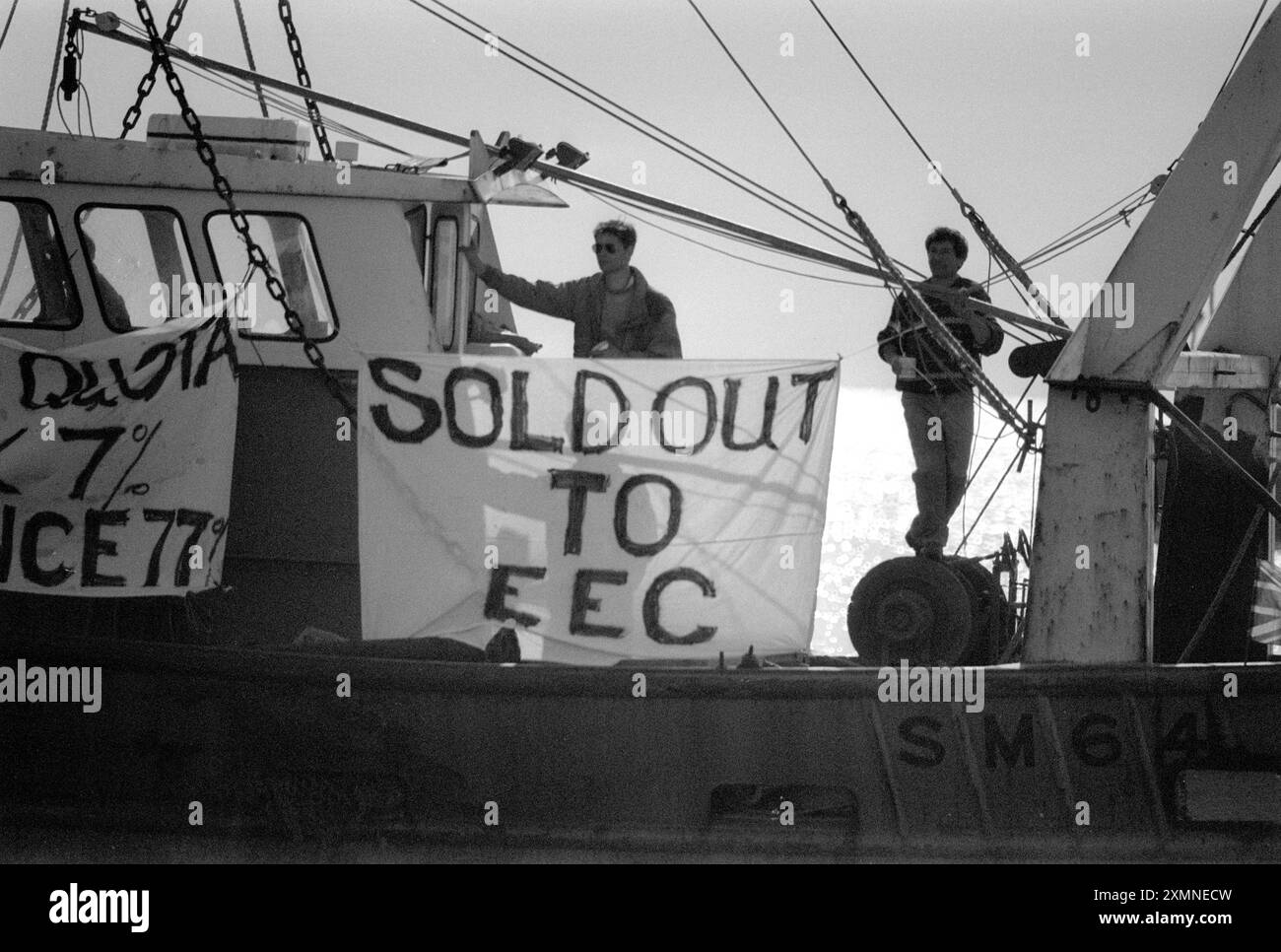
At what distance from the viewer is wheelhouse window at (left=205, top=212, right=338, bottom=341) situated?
934cm

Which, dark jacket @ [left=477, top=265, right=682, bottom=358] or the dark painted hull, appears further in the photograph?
dark jacket @ [left=477, top=265, right=682, bottom=358]

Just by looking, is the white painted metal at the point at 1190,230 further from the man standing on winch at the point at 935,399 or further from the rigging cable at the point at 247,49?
the rigging cable at the point at 247,49

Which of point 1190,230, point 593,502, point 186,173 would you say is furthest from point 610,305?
point 1190,230

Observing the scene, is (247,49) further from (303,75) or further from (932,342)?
(932,342)

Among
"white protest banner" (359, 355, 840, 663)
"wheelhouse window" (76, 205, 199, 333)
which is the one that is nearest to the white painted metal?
"white protest banner" (359, 355, 840, 663)

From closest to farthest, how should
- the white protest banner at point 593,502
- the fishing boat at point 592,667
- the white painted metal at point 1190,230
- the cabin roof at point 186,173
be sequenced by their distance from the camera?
the white painted metal at point 1190,230
the fishing boat at point 592,667
the white protest banner at point 593,502
the cabin roof at point 186,173

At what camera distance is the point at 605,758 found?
8500 mm

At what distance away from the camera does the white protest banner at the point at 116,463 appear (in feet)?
27.6

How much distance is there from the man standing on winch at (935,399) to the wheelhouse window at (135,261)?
12.2 feet

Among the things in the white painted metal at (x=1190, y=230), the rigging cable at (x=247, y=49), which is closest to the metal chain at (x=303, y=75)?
the rigging cable at (x=247, y=49)

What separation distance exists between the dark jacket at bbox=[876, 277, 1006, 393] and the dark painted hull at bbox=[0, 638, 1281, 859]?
1762mm

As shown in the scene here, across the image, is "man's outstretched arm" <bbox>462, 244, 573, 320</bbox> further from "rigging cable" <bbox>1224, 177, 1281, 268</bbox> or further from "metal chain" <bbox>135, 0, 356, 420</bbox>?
"rigging cable" <bbox>1224, 177, 1281, 268</bbox>

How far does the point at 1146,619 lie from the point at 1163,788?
777 millimetres
